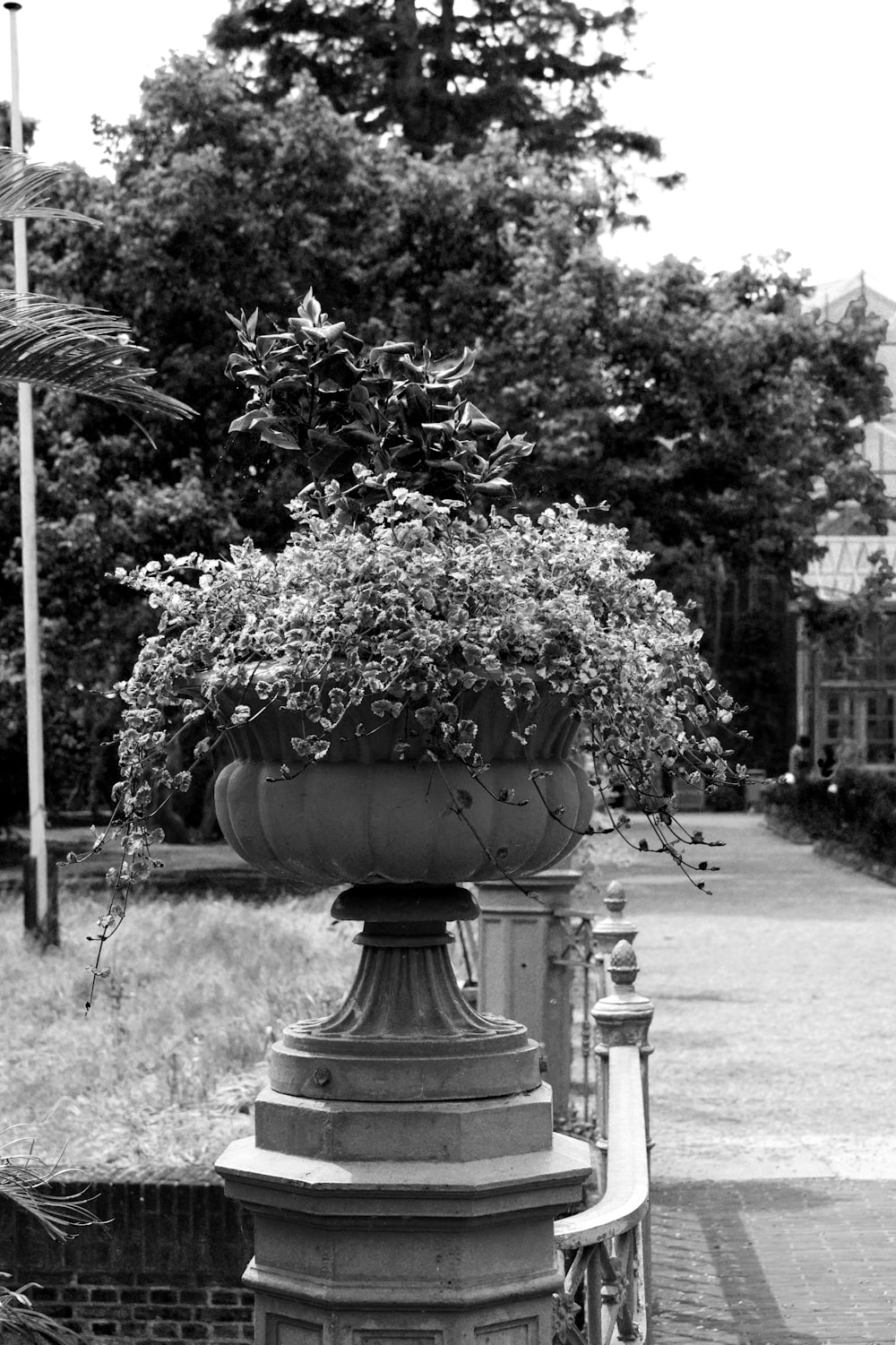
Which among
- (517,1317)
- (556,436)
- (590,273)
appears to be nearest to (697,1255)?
(517,1317)

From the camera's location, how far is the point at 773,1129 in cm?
853

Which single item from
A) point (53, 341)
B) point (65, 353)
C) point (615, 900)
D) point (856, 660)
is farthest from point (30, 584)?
point (856, 660)

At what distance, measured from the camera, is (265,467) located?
340 centimetres

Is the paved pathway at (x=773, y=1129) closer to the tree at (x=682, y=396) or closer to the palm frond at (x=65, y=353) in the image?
the palm frond at (x=65, y=353)

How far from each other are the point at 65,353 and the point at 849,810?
22971 mm

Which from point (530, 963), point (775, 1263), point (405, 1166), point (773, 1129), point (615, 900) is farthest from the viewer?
point (773, 1129)

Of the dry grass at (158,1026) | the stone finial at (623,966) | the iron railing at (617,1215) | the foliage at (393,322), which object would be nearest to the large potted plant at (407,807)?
the iron railing at (617,1215)

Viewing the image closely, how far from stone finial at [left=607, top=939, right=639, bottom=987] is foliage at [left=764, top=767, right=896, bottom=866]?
61.7ft

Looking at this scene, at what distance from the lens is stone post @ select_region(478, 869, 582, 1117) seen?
284 inches

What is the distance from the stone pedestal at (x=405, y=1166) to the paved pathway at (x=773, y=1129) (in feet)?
10.0

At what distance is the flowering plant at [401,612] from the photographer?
268 centimetres

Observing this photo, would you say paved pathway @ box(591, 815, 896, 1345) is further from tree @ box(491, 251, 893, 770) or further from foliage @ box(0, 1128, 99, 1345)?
tree @ box(491, 251, 893, 770)

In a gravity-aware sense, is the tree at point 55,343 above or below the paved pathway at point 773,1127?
above

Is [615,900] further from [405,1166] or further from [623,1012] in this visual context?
[405,1166]
